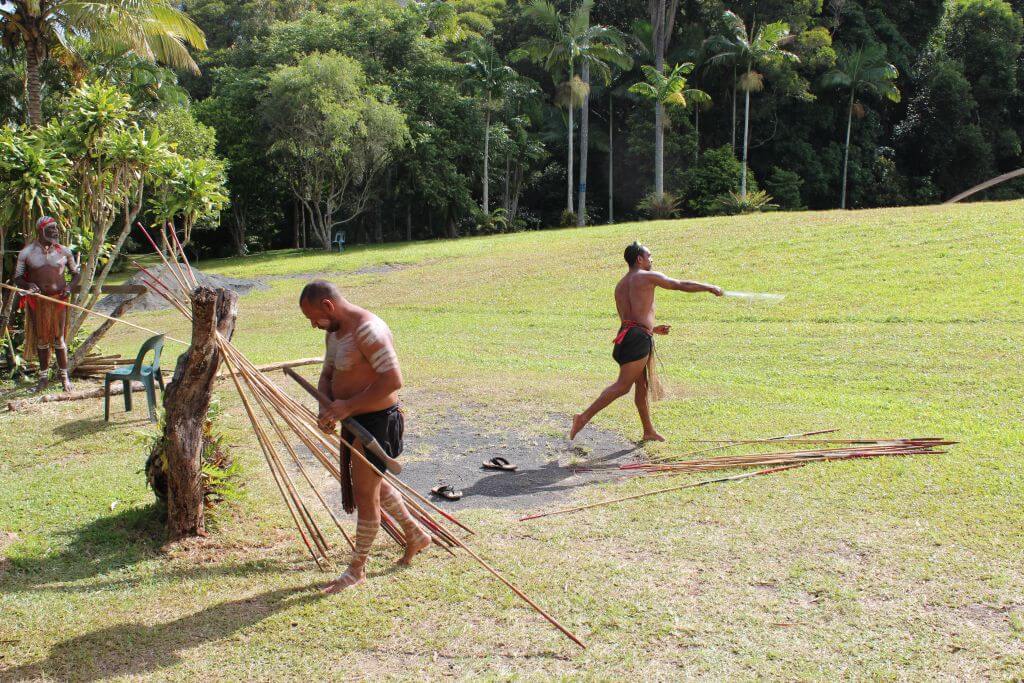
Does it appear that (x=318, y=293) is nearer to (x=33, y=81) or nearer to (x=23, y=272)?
(x=23, y=272)

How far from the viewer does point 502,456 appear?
25.1 feet

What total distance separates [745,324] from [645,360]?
7.77 meters

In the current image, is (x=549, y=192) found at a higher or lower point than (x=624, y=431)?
higher

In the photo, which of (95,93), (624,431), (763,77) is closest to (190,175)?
(95,93)

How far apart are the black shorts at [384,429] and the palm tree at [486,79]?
108 feet

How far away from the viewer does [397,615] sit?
4.59m

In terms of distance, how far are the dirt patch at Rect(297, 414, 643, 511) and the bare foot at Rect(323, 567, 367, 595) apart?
1448 millimetres

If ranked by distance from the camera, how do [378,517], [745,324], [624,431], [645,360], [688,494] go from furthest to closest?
[745,324], [624,431], [645,360], [688,494], [378,517]

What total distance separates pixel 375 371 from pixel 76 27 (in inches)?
635

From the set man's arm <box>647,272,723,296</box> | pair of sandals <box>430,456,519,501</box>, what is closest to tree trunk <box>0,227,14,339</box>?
pair of sandals <box>430,456,519,501</box>

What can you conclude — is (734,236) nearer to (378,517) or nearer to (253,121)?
(378,517)

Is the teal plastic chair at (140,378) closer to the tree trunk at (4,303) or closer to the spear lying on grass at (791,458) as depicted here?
the tree trunk at (4,303)

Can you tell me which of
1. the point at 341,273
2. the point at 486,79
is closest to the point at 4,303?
the point at 341,273

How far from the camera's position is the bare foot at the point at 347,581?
15.9 feet
